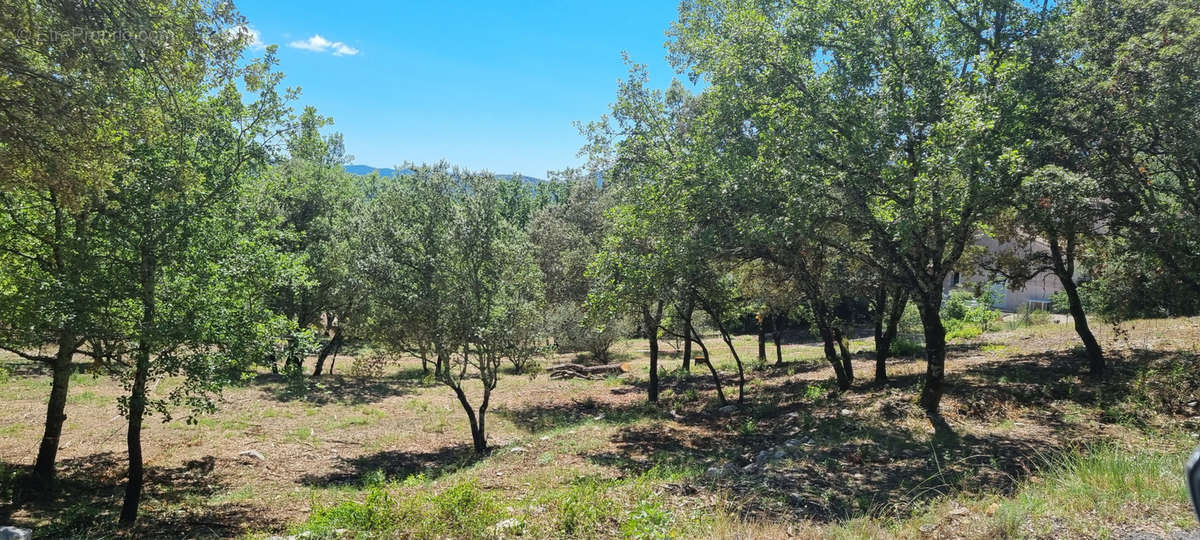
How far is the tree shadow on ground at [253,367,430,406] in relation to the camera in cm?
2267

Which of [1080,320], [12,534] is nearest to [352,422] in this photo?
[12,534]

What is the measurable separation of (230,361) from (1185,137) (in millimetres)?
15692

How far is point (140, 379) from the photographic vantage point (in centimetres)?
908

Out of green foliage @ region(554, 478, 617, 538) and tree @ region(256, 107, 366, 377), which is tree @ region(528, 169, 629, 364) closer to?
tree @ region(256, 107, 366, 377)

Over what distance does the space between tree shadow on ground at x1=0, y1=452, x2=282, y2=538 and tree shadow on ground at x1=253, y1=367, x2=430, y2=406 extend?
26.4ft

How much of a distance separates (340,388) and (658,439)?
1674 centimetres

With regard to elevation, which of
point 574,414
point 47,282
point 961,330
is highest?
point 47,282

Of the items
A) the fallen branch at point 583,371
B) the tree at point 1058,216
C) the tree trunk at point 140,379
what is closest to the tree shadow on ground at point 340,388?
the fallen branch at point 583,371

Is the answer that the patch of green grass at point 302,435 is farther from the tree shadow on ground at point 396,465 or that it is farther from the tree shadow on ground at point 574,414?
the tree shadow on ground at point 574,414

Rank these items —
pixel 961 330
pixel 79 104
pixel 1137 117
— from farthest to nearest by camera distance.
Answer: pixel 961 330 < pixel 1137 117 < pixel 79 104

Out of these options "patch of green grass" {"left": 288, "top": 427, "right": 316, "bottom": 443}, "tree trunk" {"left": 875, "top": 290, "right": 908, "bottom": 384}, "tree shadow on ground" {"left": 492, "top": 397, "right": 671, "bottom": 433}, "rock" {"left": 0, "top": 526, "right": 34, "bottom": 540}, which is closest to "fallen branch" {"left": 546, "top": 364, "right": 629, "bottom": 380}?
"tree shadow on ground" {"left": 492, "top": 397, "right": 671, "bottom": 433}

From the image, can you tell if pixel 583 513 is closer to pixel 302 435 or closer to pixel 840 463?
pixel 840 463

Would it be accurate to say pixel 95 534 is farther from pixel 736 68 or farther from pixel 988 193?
pixel 988 193

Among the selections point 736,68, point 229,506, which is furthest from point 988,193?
point 229,506
